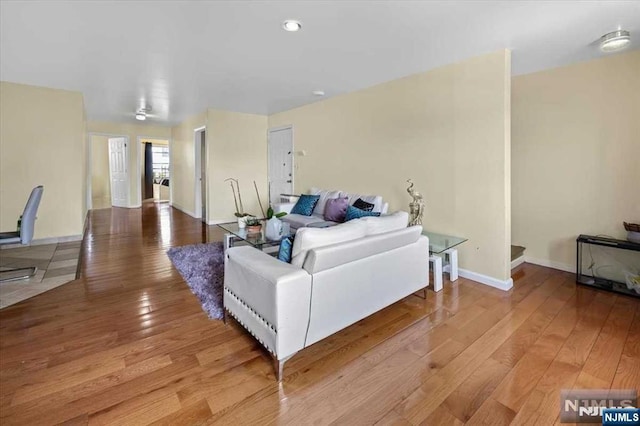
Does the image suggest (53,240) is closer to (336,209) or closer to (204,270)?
(204,270)

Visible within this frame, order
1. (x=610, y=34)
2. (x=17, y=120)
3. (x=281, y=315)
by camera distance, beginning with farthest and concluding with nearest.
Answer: (x=17, y=120)
(x=610, y=34)
(x=281, y=315)

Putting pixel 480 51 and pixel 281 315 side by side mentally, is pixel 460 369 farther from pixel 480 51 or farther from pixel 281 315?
pixel 480 51

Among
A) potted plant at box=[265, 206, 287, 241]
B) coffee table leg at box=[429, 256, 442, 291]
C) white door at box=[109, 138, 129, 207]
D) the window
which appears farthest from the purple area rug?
the window

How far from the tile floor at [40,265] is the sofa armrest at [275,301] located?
91.0 inches

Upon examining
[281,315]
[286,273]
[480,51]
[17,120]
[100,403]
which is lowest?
[100,403]

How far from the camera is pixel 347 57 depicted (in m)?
3.21

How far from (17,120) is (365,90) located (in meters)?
5.00

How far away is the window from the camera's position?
11508mm

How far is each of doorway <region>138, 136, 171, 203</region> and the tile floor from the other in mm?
6184

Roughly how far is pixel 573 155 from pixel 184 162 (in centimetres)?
766

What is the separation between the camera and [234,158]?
249 inches

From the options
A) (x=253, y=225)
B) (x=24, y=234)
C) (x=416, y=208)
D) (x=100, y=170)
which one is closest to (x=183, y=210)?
(x=100, y=170)

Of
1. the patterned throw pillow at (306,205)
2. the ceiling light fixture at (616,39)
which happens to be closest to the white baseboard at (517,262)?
the ceiling light fixture at (616,39)

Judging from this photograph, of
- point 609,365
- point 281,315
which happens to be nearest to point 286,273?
point 281,315
